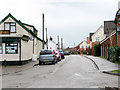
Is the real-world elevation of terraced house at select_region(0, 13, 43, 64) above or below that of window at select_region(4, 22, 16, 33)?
below

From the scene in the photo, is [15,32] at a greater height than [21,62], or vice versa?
[15,32]

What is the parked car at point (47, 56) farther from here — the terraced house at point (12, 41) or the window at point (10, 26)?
the window at point (10, 26)

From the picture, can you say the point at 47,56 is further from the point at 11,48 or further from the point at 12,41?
the point at 12,41

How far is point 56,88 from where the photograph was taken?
8930mm

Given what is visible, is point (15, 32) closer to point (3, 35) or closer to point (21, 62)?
point (3, 35)

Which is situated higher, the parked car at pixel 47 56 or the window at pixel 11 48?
the window at pixel 11 48

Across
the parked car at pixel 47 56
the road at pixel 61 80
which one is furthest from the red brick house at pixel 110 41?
the road at pixel 61 80

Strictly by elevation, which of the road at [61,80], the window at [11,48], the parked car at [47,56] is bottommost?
the road at [61,80]

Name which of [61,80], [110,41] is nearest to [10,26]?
[110,41]

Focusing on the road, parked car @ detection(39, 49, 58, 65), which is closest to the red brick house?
parked car @ detection(39, 49, 58, 65)

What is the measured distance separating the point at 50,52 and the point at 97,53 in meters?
22.8

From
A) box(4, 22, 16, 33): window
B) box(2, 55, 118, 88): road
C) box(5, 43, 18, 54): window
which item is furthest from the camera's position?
box(4, 22, 16, 33): window

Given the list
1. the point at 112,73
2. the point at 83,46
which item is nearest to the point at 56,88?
the point at 112,73

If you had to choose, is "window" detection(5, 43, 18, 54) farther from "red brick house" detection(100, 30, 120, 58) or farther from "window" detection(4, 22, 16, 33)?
"red brick house" detection(100, 30, 120, 58)
